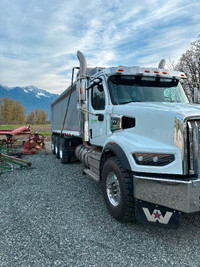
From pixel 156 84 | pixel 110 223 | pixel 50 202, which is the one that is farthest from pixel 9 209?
pixel 156 84

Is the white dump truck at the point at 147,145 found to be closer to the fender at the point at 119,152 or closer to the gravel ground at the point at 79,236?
the fender at the point at 119,152

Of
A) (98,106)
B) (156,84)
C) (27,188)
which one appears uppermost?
(156,84)

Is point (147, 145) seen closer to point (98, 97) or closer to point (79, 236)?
point (79, 236)

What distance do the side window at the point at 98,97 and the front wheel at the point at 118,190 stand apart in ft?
4.53

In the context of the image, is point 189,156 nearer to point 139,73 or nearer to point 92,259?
point 92,259

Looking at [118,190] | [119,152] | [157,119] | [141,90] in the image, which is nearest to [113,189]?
[118,190]

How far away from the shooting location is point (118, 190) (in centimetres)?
353

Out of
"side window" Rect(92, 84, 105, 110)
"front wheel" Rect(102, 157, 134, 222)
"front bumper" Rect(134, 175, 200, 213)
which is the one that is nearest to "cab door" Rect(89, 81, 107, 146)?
"side window" Rect(92, 84, 105, 110)

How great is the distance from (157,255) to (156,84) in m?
3.08

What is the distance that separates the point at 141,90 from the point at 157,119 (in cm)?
139

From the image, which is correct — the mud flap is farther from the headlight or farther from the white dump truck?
the headlight

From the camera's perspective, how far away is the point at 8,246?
9.47 feet

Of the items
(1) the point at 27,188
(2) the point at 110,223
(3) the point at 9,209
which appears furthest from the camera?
(1) the point at 27,188

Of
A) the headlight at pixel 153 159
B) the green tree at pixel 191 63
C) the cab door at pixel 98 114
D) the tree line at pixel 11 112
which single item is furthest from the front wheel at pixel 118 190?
the tree line at pixel 11 112
